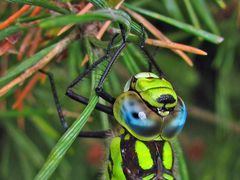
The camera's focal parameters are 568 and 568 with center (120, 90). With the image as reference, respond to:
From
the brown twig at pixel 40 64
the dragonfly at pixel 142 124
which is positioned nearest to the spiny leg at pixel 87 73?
the dragonfly at pixel 142 124

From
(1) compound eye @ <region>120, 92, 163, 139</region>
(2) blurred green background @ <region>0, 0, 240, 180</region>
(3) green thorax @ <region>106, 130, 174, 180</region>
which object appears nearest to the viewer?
(1) compound eye @ <region>120, 92, 163, 139</region>

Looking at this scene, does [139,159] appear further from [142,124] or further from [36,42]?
[36,42]

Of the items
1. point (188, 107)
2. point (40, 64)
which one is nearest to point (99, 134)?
point (40, 64)

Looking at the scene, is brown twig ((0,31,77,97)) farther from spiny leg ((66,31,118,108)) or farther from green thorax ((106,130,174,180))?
green thorax ((106,130,174,180))

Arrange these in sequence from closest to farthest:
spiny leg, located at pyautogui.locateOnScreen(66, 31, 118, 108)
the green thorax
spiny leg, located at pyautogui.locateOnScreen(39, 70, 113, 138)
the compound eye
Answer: spiny leg, located at pyautogui.locateOnScreen(66, 31, 118, 108) → the compound eye → the green thorax → spiny leg, located at pyautogui.locateOnScreen(39, 70, 113, 138)

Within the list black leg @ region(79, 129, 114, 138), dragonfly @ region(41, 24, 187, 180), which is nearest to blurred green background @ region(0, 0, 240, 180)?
black leg @ region(79, 129, 114, 138)
